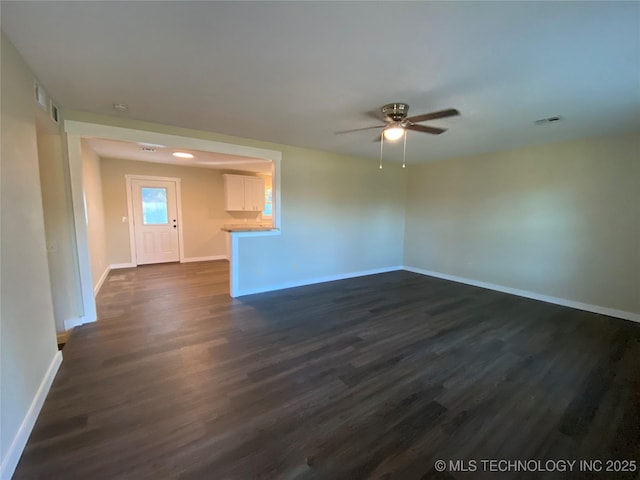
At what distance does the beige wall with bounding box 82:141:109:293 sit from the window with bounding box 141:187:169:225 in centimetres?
86

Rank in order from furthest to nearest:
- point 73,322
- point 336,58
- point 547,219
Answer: point 547,219
point 73,322
point 336,58

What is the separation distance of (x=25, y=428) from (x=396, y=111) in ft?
12.1

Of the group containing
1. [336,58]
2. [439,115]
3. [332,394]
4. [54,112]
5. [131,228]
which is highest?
[336,58]

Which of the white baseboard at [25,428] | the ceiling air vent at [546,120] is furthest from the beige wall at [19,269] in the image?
the ceiling air vent at [546,120]

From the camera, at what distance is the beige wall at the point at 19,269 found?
154 centimetres

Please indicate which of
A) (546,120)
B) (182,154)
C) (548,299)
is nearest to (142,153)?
(182,154)

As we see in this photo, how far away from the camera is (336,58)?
194cm

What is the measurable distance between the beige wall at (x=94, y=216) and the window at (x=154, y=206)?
2.81ft

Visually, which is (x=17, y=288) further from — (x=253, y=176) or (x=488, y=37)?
(x=253, y=176)

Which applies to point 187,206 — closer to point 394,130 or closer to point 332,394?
point 394,130

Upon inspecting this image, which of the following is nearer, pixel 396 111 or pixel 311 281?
pixel 396 111

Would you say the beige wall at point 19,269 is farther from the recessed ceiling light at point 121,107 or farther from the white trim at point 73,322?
the white trim at point 73,322

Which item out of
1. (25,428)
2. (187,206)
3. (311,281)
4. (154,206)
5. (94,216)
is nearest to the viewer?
(25,428)

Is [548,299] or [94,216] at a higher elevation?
[94,216]
